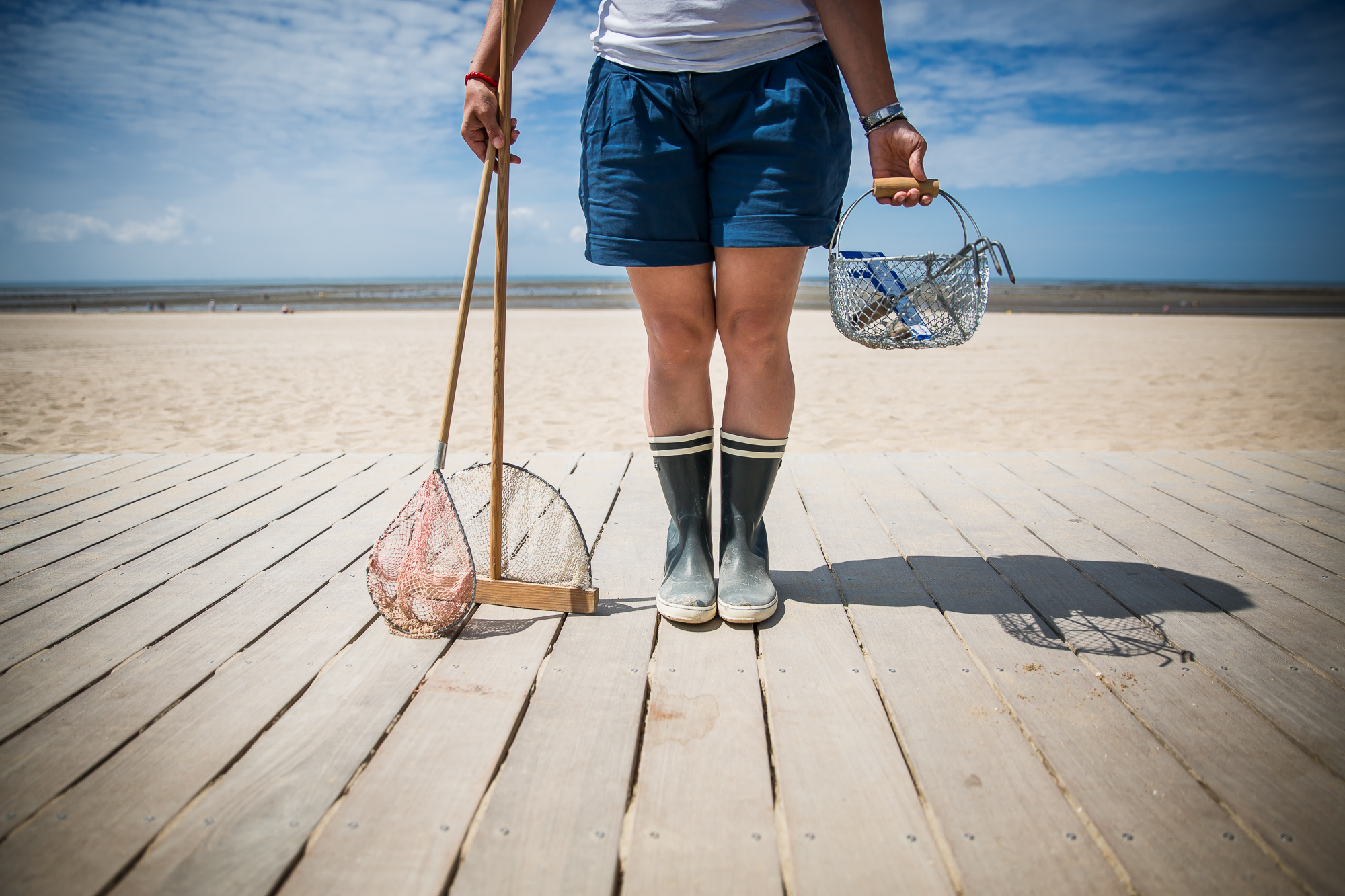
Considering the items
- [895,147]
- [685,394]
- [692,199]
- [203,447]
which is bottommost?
[203,447]

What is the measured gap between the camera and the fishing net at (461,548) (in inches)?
65.0

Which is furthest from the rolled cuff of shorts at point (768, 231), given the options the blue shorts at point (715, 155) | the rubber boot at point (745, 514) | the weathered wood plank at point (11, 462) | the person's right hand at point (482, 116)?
the weathered wood plank at point (11, 462)

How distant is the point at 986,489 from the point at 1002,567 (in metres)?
0.82

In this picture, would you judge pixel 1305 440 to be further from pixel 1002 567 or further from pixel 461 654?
pixel 461 654

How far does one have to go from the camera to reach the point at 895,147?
1579 mm

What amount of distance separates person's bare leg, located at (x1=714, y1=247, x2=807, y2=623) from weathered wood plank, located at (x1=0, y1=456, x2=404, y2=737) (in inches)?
50.1

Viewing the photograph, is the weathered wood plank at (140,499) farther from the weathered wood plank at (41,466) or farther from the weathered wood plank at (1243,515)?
the weathered wood plank at (1243,515)

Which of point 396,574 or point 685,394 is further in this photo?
point 685,394

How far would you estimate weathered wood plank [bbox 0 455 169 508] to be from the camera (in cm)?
260

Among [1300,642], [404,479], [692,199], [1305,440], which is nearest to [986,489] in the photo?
[1300,642]

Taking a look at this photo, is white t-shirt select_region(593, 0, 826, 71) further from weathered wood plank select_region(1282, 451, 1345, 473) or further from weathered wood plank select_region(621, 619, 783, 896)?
weathered wood plank select_region(1282, 451, 1345, 473)

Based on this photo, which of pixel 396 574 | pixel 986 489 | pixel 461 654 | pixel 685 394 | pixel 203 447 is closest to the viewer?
pixel 461 654

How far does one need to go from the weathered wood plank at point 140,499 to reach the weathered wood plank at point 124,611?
1.31ft

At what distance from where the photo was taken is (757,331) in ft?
5.62
